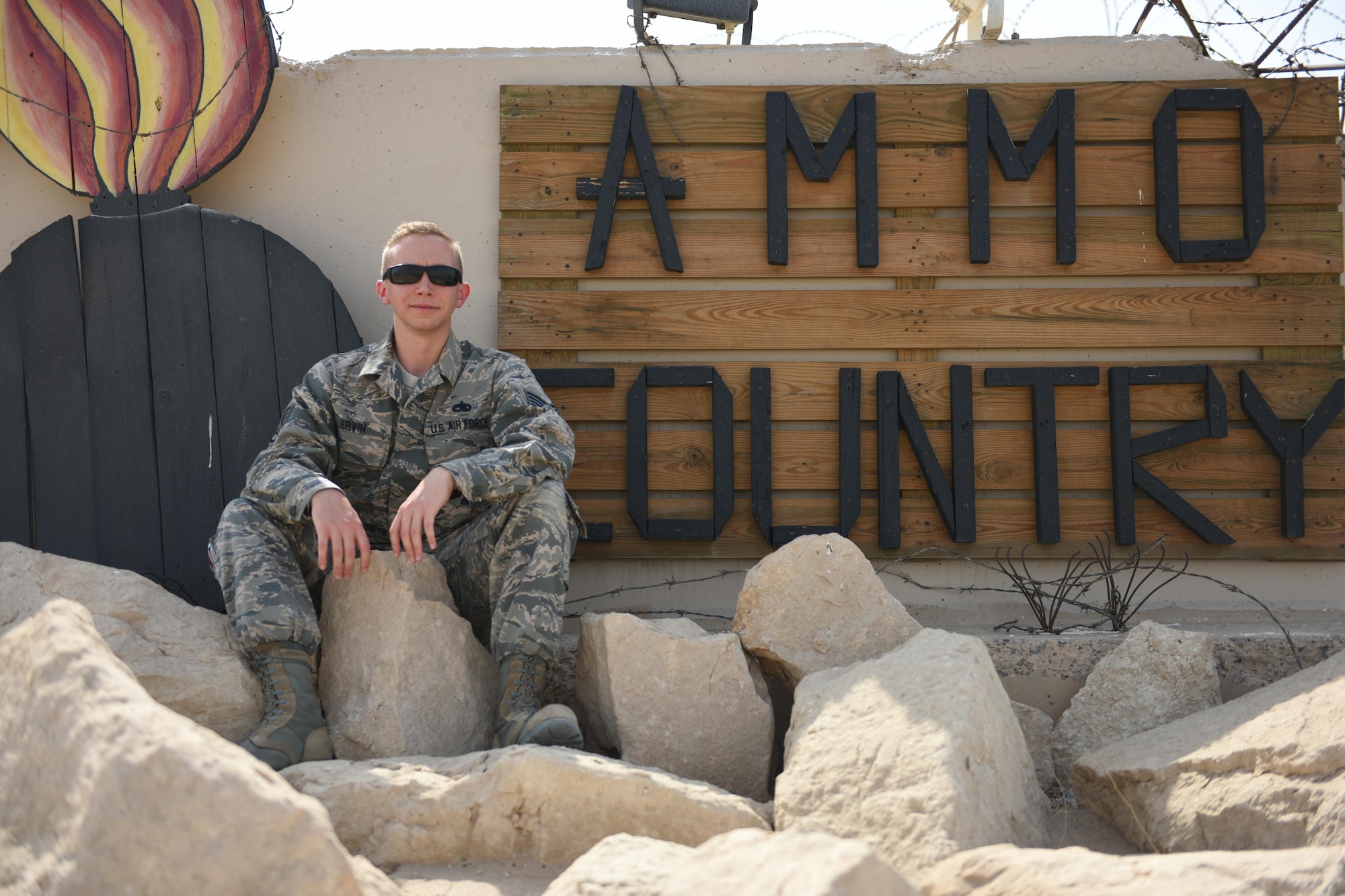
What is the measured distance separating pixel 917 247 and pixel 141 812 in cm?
303

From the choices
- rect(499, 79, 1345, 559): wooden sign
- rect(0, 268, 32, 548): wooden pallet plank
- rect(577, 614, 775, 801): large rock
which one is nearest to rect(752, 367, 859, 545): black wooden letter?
rect(499, 79, 1345, 559): wooden sign

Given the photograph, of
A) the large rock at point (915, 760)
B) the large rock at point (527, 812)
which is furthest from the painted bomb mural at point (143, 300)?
the large rock at point (915, 760)

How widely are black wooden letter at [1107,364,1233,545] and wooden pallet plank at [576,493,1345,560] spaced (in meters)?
0.05

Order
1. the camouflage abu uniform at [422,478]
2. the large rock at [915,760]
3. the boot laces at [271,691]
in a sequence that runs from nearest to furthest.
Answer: the large rock at [915,760], the boot laces at [271,691], the camouflage abu uniform at [422,478]

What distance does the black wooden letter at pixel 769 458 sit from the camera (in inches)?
133

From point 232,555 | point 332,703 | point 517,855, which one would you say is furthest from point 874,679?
point 232,555

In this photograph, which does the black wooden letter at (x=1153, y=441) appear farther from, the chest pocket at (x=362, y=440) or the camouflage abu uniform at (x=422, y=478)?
the chest pocket at (x=362, y=440)

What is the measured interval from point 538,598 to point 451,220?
1770 millimetres

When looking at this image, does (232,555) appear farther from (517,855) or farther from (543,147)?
(543,147)

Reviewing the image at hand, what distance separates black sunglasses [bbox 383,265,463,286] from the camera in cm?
275

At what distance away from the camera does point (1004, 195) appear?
3469 mm

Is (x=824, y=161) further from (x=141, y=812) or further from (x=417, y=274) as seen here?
(x=141, y=812)

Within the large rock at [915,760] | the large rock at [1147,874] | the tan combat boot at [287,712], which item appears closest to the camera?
the large rock at [1147,874]

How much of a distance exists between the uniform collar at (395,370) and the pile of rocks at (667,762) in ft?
1.93
